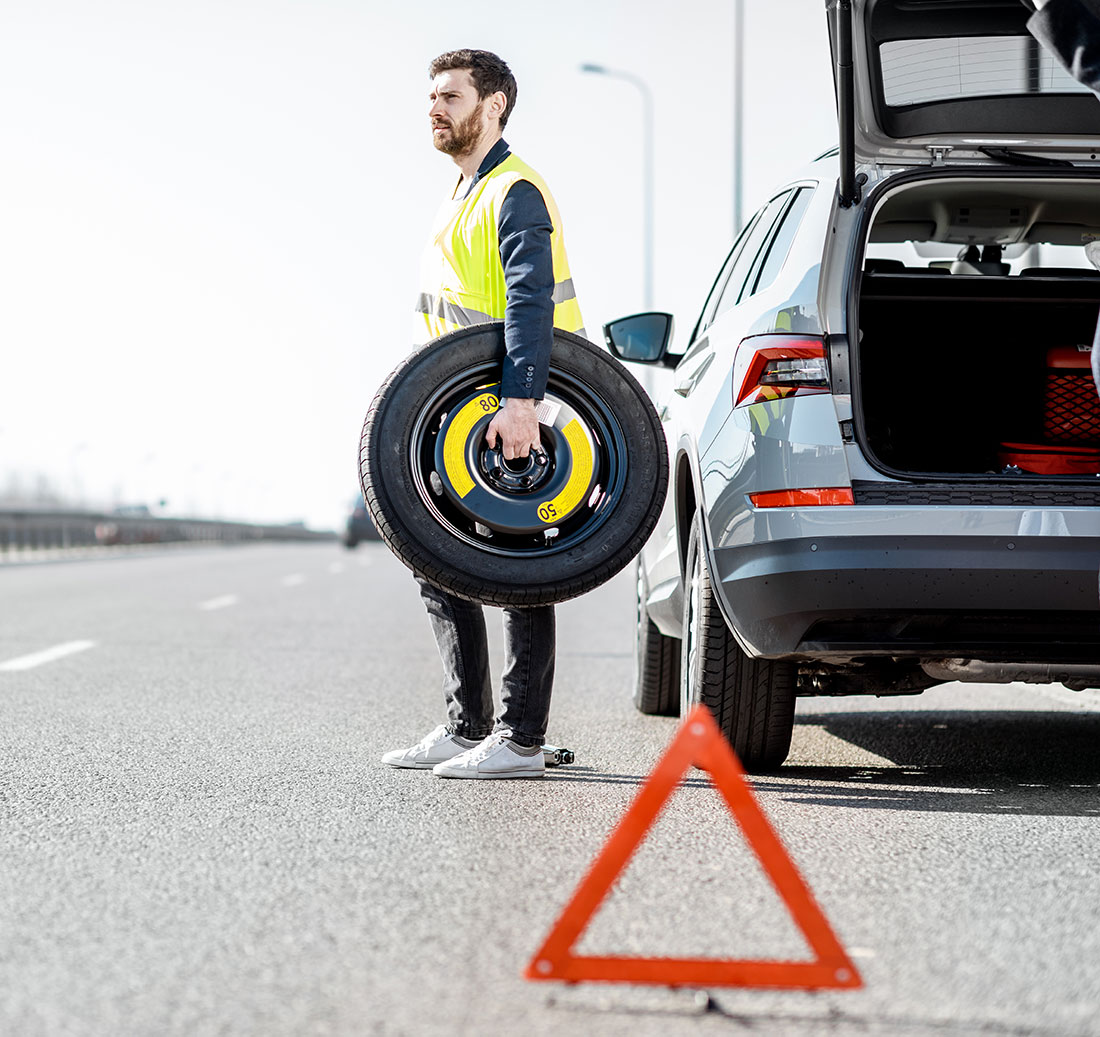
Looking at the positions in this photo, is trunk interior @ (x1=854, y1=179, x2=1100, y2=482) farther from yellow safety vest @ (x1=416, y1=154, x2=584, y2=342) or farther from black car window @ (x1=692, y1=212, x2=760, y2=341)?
yellow safety vest @ (x1=416, y1=154, x2=584, y2=342)

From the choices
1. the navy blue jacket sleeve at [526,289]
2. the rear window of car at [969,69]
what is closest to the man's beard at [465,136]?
the navy blue jacket sleeve at [526,289]

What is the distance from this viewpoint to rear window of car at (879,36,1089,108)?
14.7 feet

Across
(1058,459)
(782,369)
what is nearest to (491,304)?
(782,369)

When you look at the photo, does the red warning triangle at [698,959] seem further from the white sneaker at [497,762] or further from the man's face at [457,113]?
the man's face at [457,113]

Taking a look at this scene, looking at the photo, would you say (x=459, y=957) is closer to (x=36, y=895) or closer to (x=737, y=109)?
(x=36, y=895)

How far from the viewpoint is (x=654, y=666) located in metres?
6.52

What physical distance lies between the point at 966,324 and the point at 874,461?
178 cm

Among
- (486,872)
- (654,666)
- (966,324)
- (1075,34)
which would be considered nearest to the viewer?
(486,872)

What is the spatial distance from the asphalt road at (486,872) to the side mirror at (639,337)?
1.43 metres

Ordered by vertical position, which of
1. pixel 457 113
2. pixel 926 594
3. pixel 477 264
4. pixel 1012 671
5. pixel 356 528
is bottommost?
pixel 356 528

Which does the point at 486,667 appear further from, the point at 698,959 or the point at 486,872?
the point at 698,959

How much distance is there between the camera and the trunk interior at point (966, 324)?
18.0 ft

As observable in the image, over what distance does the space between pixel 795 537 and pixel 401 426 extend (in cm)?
117

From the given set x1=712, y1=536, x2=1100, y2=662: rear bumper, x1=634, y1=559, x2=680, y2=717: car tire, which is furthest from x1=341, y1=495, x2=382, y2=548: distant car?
x1=712, y1=536, x2=1100, y2=662: rear bumper
